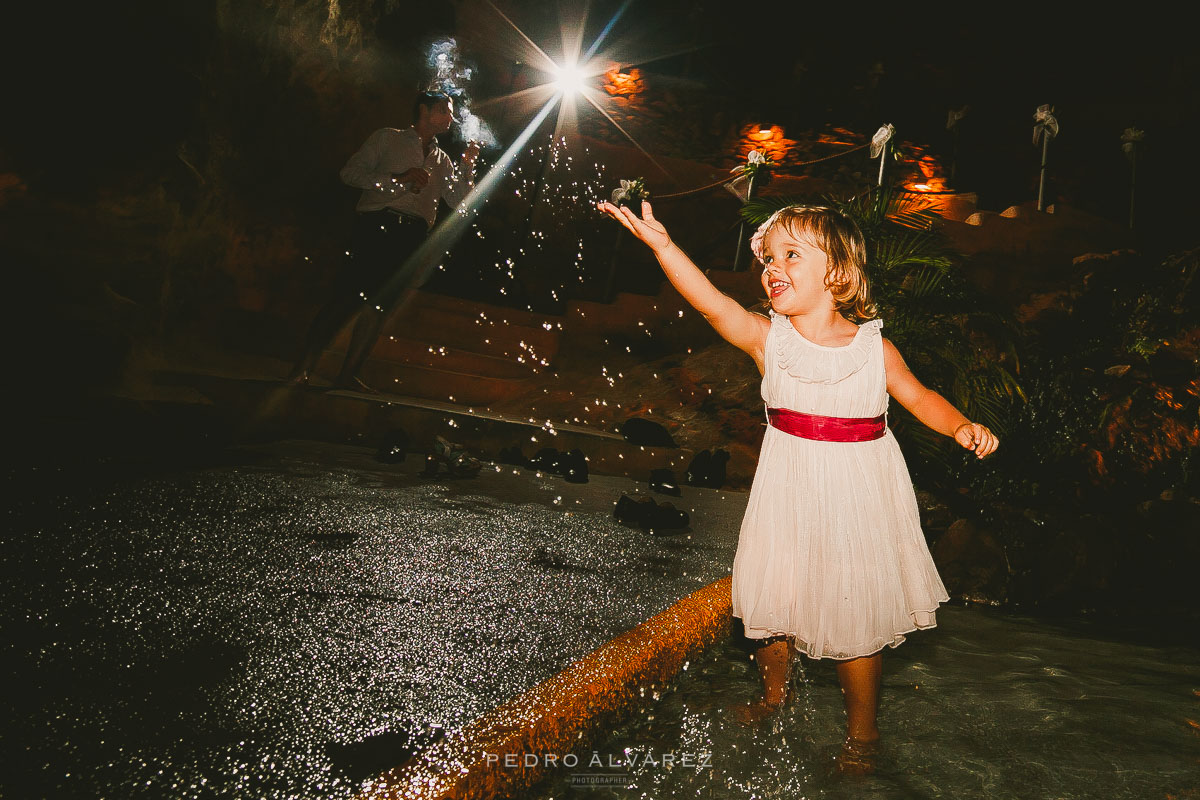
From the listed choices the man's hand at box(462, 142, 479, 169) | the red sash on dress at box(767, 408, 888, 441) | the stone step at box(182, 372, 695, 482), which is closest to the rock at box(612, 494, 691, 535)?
the stone step at box(182, 372, 695, 482)

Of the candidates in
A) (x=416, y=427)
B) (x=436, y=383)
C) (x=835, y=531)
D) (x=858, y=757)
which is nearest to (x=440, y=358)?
(x=436, y=383)

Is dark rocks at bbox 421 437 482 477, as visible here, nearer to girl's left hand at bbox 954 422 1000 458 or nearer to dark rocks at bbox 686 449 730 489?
dark rocks at bbox 686 449 730 489

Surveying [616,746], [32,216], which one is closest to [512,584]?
[616,746]

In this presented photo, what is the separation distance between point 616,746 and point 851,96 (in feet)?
56.2

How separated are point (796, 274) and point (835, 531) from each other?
2.46 ft

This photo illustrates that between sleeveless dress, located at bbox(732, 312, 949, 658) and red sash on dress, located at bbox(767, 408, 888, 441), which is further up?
red sash on dress, located at bbox(767, 408, 888, 441)

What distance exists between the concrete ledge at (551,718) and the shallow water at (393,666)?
0.07 meters

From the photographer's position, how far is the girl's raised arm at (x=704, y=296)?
203 cm

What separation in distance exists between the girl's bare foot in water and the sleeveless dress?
29 cm

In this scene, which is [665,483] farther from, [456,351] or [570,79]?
[570,79]

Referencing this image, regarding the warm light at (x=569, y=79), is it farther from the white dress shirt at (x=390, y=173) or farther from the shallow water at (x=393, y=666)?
the shallow water at (x=393, y=666)

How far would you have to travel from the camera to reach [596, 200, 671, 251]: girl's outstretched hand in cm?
206

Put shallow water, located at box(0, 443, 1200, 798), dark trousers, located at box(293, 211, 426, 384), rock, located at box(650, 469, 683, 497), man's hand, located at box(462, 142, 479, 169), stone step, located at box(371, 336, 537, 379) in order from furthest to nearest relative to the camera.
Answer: man's hand, located at box(462, 142, 479, 169) < stone step, located at box(371, 336, 537, 379) < dark trousers, located at box(293, 211, 426, 384) < rock, located at box(650, 469, 683, 497) < shallow water, located at box(0, 443, 1200, 798)

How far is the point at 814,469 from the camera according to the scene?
1945 millimetres
